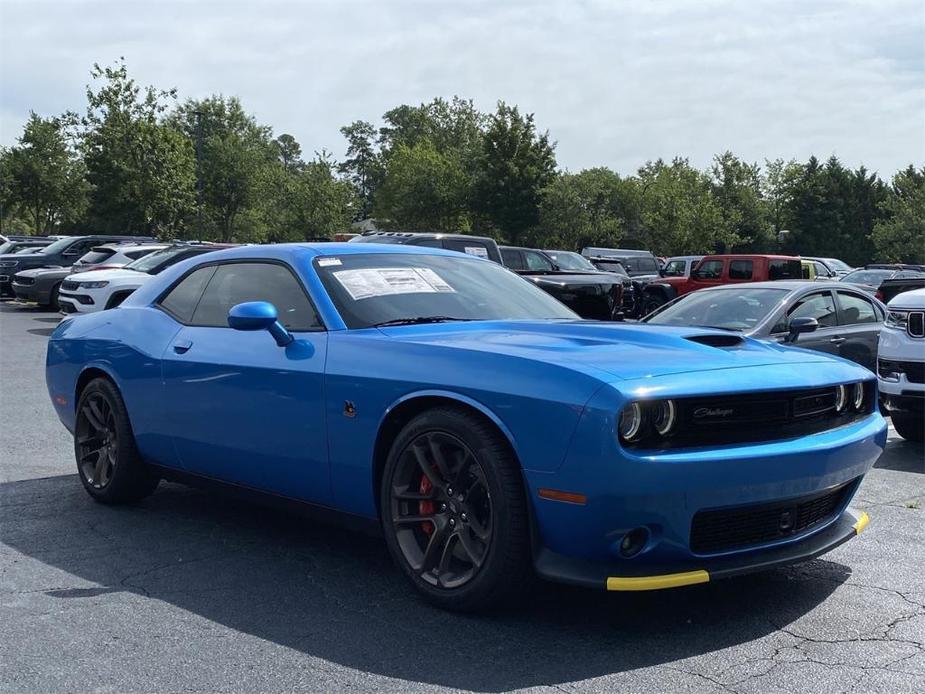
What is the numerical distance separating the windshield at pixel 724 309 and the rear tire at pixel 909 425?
1570 mm

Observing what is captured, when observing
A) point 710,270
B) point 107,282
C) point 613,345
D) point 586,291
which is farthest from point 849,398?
point 710,270

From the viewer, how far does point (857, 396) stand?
419cm

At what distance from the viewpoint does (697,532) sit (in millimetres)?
3512

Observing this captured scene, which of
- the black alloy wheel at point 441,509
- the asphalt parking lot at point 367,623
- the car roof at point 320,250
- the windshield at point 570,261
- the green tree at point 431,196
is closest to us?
the asphalt parking lot at point 367,623

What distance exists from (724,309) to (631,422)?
6.64 meters

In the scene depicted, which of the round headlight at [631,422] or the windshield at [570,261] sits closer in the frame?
the round headlight at [631,422]

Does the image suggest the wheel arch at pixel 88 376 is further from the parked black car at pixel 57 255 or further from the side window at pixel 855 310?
the parked black car at pixel 57 255

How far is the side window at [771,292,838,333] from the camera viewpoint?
9672 millimetres

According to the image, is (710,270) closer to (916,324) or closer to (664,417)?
(916,324)

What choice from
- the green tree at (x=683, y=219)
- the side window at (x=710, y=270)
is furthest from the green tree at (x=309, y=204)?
the side window at (x=710, y=270)

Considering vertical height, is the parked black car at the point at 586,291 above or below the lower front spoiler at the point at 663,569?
above

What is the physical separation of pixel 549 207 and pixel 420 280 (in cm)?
5240

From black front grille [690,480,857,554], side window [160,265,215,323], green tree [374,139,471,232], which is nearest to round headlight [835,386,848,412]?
black front grille [690,480,857,554]

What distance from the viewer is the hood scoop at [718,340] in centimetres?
411
